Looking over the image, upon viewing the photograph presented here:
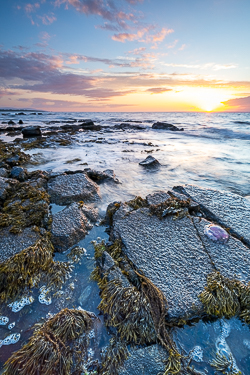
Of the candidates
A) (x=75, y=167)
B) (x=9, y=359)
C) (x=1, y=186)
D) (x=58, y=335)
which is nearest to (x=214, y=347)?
(x=58, y=335)

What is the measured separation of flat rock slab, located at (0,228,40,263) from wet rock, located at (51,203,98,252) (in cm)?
30

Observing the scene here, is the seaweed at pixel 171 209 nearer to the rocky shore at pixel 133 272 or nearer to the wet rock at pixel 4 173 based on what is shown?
the rocky shore at pixel 133 272

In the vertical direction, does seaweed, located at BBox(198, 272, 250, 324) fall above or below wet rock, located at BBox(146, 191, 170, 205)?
below

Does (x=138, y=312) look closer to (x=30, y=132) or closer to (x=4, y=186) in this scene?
(x=4, y=186)

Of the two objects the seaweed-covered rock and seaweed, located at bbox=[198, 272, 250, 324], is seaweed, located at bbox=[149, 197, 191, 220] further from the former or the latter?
the seaweed-covered rock

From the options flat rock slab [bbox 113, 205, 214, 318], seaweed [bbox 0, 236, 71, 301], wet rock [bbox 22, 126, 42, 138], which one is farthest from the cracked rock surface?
wet rock [bbox 22, 126, 42, 138]

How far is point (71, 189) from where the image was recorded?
4.38 m

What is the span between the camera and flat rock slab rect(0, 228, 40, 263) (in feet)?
8.54

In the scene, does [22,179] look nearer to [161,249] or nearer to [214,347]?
[161,249]

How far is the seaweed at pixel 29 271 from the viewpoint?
230cm

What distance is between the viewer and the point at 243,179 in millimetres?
6082

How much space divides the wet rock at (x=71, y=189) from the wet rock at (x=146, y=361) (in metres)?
2.95

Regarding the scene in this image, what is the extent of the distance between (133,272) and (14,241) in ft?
5.59

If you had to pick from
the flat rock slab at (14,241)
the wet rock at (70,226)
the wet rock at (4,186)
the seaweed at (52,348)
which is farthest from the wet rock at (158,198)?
the wet rock at (4,186)
